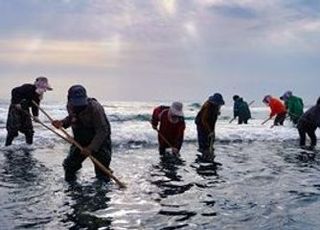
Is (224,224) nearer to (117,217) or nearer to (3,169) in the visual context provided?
(117,217)

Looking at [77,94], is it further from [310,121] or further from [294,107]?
[294,107]

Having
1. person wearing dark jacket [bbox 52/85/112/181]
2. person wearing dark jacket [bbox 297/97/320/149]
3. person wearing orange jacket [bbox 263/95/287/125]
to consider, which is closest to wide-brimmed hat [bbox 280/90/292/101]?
person wearing orange jacket [bbox 263/95/287/125]

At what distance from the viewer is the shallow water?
7129mm

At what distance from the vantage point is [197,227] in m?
6.84

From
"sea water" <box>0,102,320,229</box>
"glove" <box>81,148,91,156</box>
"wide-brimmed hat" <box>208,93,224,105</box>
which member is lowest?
"sea water" <box>0,102,320,229</box>

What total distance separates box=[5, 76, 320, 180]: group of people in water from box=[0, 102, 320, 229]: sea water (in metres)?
0.38

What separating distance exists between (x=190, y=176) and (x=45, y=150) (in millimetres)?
5806

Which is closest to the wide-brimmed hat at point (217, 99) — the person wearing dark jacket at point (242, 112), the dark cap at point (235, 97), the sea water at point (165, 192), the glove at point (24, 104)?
the sea water at point (165, 192)

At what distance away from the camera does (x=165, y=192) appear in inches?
358

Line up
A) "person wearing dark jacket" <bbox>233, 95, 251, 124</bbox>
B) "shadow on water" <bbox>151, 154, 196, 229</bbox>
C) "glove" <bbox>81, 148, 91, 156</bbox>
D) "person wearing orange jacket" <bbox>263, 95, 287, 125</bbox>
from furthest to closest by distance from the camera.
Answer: "person wearing dark jacket" <bbox>233, 95, 251, 124</bbox> < "person wearing orange jacket" <bbox>263, 95, 287, 125</bbox> < "glove" <bbox>81, 148, 91, 156</bbox> < "shadow on water" <bbox>151, 154, 196, 229</bbox>

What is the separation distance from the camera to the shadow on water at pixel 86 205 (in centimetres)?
693

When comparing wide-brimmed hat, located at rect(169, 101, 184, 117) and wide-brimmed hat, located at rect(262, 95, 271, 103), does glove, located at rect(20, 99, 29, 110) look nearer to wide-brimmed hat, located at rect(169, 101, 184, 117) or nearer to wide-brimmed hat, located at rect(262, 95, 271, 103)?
wide-brimmed hat, located at rect(169, 101, 184, 117)

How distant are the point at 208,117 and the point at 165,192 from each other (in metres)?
5.31

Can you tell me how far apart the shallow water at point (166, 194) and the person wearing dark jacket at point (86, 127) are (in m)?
0.44
